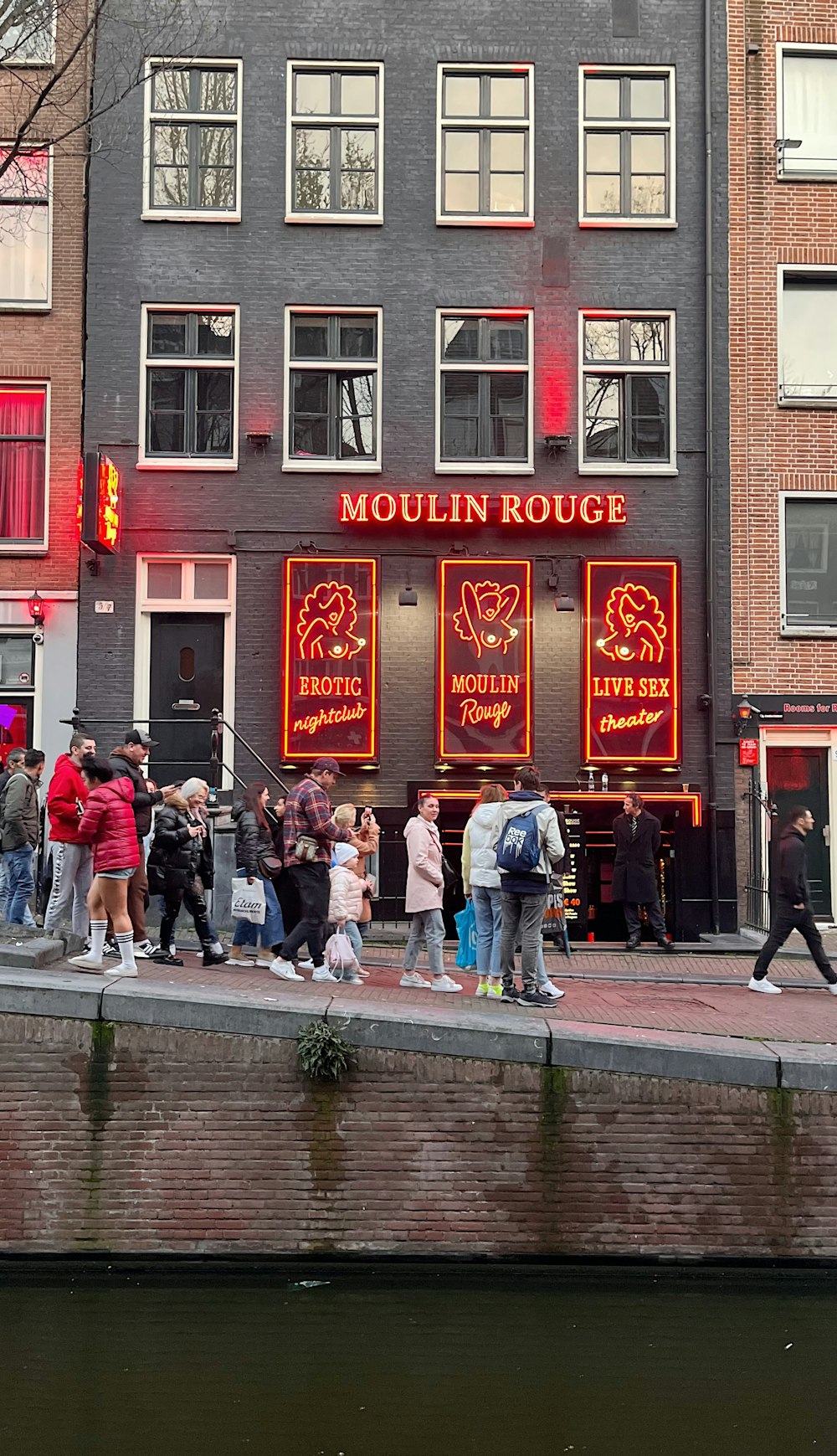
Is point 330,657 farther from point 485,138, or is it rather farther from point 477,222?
point 485,138

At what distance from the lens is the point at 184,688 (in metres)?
19.3

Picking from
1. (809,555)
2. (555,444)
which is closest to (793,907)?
(809,555)

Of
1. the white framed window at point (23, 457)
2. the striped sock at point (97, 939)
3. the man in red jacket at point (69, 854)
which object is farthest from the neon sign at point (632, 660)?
the striped sock at point (97, 939)

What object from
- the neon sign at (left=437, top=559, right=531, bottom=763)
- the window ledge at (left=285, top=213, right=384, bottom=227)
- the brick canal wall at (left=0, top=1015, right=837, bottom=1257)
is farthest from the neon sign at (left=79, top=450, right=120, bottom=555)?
the brick canal wall at (left=0, top=1015, right=837, bottom=1257)

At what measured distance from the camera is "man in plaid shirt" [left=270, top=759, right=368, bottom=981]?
1215 cm

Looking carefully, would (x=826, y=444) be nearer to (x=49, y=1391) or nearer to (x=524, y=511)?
(x=524, y=511)

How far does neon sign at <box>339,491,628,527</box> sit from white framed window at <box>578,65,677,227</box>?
168 inches

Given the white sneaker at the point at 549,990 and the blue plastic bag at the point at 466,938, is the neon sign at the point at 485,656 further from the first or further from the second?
the white sneaker at the point at 549,990

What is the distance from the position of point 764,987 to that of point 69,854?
6.61 meters

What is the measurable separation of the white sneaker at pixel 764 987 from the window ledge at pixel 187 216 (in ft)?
40.2

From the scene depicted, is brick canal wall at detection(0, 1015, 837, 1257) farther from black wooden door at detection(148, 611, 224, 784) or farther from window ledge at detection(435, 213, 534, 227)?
window ledge at detection(435, 213, 534, 227)

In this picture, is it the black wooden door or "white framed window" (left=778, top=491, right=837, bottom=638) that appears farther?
"white framed window" (left=778, top=491, right=837, bottom=638)

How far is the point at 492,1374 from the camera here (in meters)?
7.82

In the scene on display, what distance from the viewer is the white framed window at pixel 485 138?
1986cm
